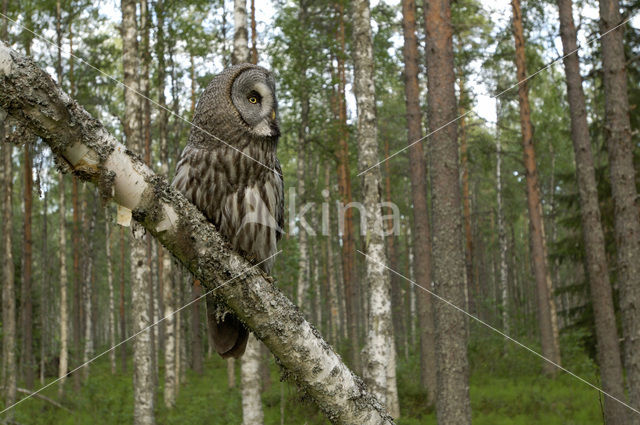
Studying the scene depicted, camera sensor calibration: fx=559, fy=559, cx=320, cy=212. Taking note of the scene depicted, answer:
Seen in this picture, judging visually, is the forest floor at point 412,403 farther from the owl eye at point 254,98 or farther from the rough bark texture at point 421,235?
the owl eye at point 254,98

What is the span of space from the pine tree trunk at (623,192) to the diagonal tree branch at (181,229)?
6.53 metres

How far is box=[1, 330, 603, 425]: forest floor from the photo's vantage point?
10898mm

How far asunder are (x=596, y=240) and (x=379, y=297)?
4.07 meters

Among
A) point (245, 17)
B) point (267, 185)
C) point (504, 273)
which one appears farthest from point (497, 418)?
point (504, 273)

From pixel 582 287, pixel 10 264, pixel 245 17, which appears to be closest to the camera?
pixel 245 17

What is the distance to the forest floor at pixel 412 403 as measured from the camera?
10898 millimetres

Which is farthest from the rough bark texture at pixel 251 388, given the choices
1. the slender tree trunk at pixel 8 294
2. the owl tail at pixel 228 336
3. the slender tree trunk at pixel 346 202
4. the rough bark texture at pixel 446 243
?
the slender tree trunk at pixel 346 202

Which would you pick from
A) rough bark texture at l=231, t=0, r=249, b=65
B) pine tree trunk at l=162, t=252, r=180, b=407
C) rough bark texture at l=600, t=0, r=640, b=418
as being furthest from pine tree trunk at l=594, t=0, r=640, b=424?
pine tree trunk at l=162, t=252, r=180, b=407

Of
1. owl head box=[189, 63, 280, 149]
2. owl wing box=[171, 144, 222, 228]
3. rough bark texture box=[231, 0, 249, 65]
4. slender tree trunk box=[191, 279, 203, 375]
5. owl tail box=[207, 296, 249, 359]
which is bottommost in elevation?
owl tail box=[207, 296, 249, 359]

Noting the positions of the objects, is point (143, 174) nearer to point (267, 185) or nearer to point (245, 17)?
point (267, 185)

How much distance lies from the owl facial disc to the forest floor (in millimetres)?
6607

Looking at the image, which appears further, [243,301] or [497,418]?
[497,418]

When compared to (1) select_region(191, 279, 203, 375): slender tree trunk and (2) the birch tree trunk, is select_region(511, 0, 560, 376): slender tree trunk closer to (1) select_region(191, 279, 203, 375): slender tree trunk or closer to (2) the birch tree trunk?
(2) the birch tree trunk

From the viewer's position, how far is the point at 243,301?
212 cm
